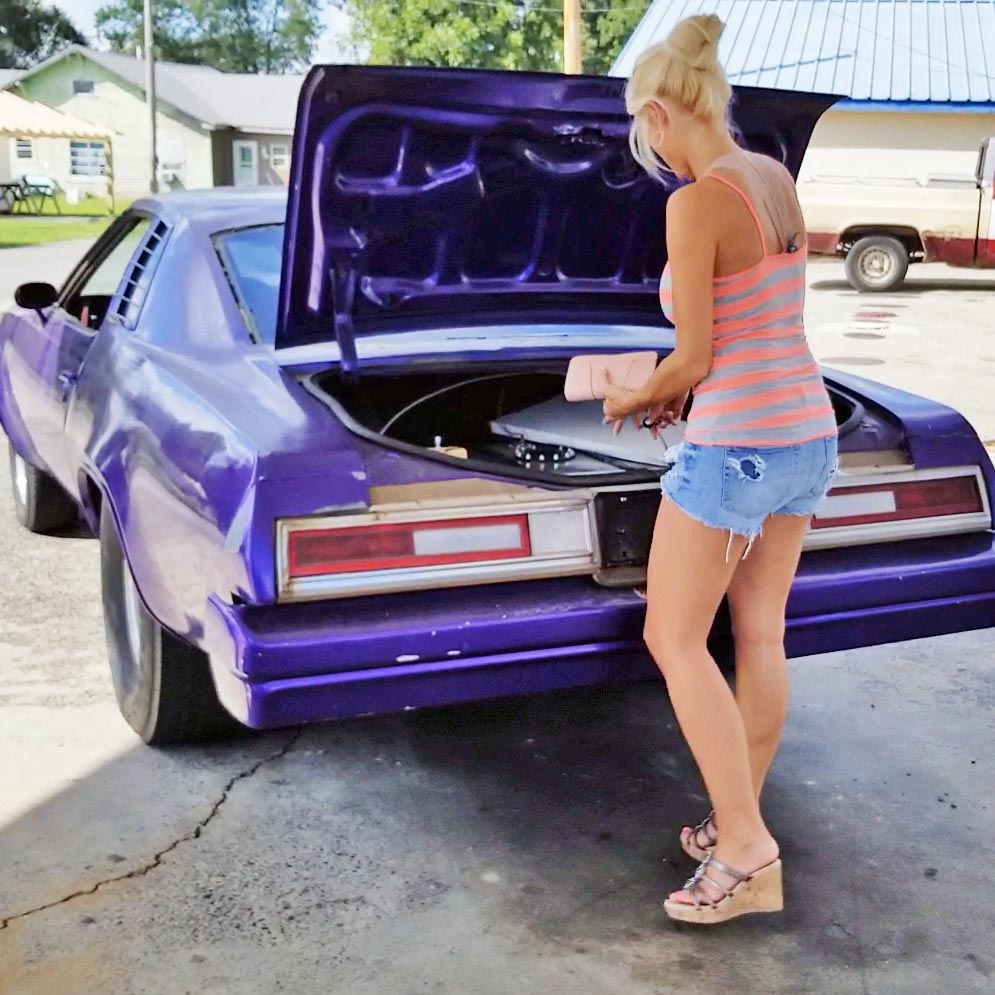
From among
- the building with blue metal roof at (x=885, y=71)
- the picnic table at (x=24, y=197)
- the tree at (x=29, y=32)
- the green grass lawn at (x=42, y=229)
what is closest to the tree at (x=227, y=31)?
the tree at (x=29, y=32)

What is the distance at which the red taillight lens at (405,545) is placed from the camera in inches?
117

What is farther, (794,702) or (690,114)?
(794,702)

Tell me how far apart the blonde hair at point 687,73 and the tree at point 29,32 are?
8983cm

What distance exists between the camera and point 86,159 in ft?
176

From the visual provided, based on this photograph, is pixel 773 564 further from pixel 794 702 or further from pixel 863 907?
pixel 794 702

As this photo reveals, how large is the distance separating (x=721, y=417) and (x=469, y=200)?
1.27 metres

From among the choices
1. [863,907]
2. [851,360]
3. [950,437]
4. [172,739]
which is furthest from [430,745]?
[851,360]

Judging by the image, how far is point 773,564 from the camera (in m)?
2.95

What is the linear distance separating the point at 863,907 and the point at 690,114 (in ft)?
5.68

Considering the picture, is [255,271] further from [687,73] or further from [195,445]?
[687,73]

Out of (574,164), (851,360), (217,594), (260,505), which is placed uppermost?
(574,164)

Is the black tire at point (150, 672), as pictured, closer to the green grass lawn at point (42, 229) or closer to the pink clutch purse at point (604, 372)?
the pink clutch purse at point (604, 372)

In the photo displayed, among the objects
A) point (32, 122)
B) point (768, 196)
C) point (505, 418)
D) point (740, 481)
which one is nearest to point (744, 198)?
point (768, 196)

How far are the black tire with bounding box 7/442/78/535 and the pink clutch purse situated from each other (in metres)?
3.40
